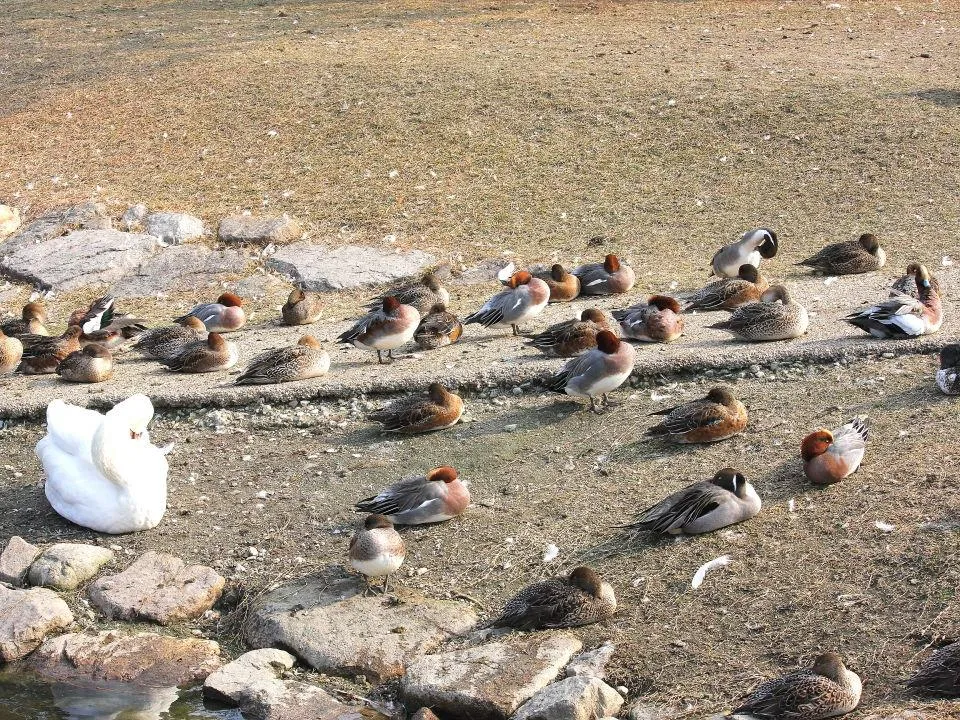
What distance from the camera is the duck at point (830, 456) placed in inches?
296

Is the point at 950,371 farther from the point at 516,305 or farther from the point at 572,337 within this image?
the point at 516,305

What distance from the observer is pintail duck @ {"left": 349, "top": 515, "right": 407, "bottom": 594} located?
7.07m

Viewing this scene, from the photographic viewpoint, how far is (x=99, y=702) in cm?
679

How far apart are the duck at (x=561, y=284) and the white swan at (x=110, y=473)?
420 centimetres

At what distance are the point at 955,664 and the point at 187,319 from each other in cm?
750

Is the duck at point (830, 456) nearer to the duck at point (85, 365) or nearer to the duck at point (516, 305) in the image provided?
the duck at point (516, 305)

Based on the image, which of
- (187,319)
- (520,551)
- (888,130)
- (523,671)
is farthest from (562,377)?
(888,130)

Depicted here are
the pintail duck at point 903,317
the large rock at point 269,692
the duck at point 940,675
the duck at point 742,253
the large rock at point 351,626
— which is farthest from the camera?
the duck at point 742,253

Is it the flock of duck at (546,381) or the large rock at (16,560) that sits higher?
the flock of duck at (546,381)

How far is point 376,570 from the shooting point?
23.4 feet

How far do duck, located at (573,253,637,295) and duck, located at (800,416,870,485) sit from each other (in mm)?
4081

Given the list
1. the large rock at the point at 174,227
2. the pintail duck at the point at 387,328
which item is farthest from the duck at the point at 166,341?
the large rock at the point at 174,227

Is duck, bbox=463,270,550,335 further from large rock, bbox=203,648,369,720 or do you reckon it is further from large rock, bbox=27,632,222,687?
large rock, bbox=203,648,369,720

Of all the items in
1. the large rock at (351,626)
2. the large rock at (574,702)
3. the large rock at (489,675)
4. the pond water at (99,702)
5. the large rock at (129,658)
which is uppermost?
the large rock at (574,702)
